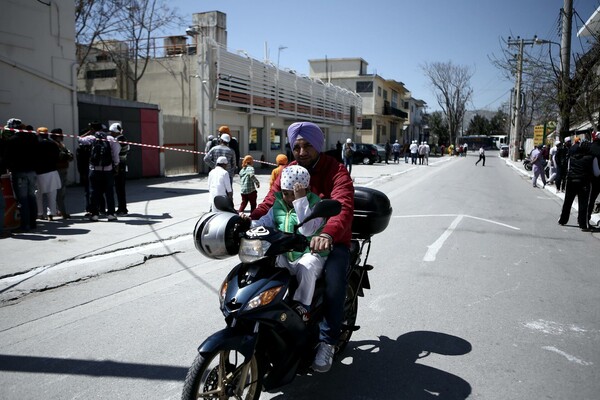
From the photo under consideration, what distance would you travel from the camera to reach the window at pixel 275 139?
93.6ft

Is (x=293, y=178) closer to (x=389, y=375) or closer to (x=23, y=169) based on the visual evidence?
(x=389, y=375)

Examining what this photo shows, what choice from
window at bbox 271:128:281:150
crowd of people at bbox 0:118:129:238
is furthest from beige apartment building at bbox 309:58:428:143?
crowd of people at bbox 0:118:129:238

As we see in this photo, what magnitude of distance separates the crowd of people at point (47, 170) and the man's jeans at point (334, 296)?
6.46m

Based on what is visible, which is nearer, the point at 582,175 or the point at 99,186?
the point at 582,175

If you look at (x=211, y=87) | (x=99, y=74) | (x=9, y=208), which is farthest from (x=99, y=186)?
(x=99, y=74)

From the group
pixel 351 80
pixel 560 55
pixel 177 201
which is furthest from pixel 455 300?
pixel 351 80

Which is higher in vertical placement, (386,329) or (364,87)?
(364,87)

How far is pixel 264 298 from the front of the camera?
2.68 m

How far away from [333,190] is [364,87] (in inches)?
2222

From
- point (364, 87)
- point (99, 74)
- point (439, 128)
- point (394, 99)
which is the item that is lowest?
point (439, 128)

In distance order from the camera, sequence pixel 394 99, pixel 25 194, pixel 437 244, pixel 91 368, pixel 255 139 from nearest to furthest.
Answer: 1. pixel 91 368
2. pixel 437 244
3. pixel 25 194
4. pixel 255 139
5. pixel 394 99

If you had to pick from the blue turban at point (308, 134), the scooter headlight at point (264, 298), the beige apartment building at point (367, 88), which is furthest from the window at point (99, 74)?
the beige apartment building at point (367, 88)

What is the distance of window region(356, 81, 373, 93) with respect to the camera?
188ft

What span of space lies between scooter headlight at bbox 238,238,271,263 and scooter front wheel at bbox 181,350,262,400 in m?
0.52
